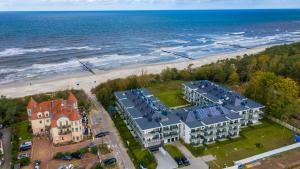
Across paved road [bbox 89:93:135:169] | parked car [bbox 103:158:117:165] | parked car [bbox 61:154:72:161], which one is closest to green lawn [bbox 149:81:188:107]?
paved road [bbox 89:93:135:169]

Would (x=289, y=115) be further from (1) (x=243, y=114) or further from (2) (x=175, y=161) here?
(2) (x=175, y=161)

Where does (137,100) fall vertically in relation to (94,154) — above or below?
above

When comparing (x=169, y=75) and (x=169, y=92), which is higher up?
(x=169, y=75)

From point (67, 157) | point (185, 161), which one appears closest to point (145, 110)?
point (185, 161)

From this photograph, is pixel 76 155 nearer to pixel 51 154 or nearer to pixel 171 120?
pixel 51 154

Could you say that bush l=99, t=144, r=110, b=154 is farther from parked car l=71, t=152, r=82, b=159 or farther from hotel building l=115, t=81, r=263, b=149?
hotel building l=115, t=81, r=263, b=149

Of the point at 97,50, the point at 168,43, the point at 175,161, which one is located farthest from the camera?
the point at 168,43

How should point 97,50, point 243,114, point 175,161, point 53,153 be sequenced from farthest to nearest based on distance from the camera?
point 97,50, point 243,114, point 53,153, point 175,161

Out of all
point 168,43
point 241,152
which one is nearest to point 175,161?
point 241,152
